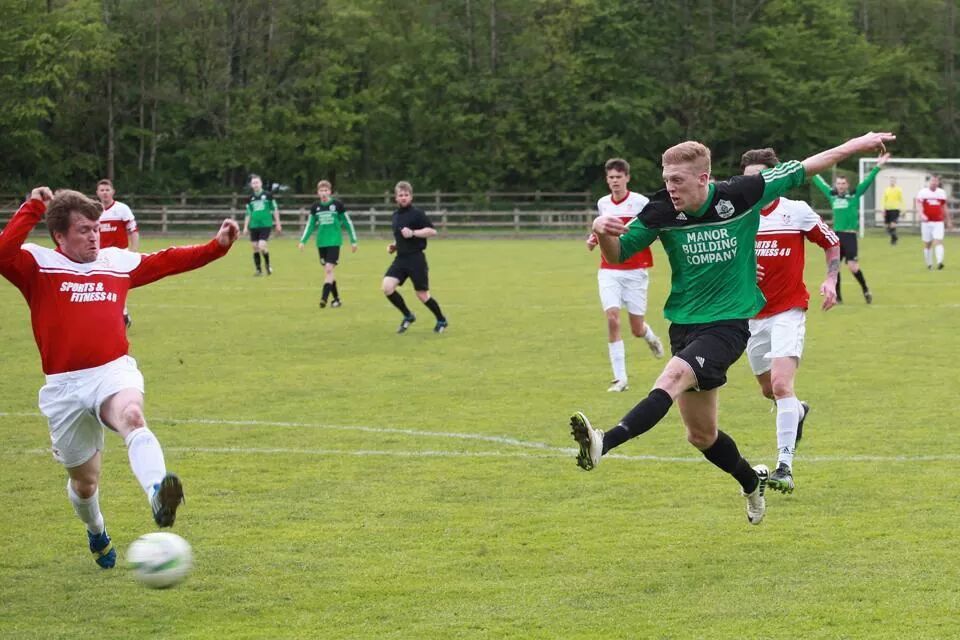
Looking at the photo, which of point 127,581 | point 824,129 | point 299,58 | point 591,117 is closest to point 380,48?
point 299,58

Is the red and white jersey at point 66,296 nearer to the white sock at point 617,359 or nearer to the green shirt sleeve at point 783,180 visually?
the green shirt sleeve at point 783,180

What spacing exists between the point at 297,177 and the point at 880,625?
59705 mm

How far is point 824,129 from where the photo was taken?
6456 cm

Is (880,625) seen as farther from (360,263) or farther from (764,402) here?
(360,263)

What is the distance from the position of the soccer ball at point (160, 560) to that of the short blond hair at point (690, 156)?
3.19 meters

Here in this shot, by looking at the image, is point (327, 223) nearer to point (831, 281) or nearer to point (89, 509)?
point (831, 281)

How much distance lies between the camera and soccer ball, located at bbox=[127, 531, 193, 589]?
6.12 meters

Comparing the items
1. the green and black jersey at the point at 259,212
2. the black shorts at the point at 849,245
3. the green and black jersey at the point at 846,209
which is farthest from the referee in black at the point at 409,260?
the green and black jersey at the point at 259,212

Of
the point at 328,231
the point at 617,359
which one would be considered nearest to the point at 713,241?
the point at 617,359

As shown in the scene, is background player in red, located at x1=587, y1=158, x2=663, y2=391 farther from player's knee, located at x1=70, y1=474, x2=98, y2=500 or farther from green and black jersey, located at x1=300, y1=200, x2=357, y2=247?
green and black jersey, located at x1=300, y1=200, x2=357, y2=247

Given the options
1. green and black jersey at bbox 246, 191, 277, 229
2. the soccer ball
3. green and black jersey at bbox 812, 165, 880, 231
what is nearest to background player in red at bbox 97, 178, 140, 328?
green and black jersey at bbox 246, 191, 277, 229

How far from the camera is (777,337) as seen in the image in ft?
31.0

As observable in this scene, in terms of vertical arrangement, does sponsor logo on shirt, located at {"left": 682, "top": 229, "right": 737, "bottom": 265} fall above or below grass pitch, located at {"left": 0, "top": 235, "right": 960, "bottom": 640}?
above

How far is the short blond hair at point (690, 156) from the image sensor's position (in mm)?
7430
